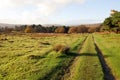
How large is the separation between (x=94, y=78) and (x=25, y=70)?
6.33m

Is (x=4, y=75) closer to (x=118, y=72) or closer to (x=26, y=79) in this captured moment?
(x=26, y=79)

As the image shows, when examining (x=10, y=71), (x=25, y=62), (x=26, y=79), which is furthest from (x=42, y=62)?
(x=26, y=79)

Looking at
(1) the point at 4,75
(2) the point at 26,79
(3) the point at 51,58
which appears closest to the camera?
(2) the point at 26,79

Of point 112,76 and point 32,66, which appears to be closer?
point 112,76

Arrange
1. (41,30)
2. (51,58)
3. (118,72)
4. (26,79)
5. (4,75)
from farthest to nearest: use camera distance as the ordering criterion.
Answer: (41,30) → (51,58) → (118,72) → (4,75) → (26,79)

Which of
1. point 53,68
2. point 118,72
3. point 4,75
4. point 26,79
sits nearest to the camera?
point 26,79

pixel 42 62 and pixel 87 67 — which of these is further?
pixel 42 62

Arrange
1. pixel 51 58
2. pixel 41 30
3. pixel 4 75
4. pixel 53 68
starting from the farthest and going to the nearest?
1. pixel 41 30
2. pixel 51 58
3. pixel 53 68
4. pixel 4 75

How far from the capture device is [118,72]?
21219 millimetres

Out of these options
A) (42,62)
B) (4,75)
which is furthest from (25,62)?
(4,75)

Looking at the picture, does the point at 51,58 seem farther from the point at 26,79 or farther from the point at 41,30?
the point at 41,30

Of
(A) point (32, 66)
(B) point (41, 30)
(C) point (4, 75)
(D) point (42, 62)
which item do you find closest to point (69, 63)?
(D) point (42, 62)

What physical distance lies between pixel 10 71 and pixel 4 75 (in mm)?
1621

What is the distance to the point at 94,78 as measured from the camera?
18797mm
